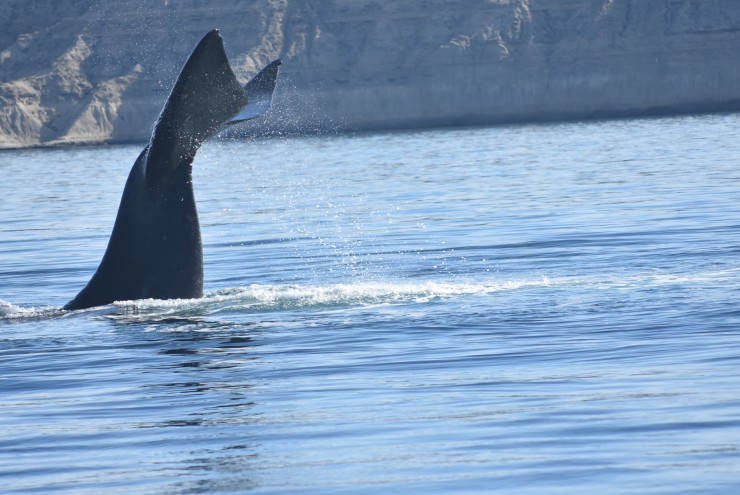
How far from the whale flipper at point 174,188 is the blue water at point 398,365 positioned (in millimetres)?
361

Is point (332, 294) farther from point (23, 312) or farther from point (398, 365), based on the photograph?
point (398, 365)

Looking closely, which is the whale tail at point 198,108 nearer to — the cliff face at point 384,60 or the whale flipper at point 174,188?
the whale flipper at point 174,188

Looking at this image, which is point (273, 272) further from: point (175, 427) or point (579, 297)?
point (175, 427)

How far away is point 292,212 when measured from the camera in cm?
2769

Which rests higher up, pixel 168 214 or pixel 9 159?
pixel 168 214

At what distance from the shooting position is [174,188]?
10.4m

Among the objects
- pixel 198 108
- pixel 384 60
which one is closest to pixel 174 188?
pixel 198 108

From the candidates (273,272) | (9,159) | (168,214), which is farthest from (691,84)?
(168,214)

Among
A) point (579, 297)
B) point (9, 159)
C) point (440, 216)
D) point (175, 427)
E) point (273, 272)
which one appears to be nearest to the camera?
point (175, 427)

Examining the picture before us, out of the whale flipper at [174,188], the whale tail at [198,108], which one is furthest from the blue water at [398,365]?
the whale tail at [198,108]

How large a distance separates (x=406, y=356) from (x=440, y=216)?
14.6 m

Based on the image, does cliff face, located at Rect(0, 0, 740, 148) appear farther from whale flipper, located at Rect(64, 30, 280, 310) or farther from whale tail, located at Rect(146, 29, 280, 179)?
whale tail, located at Rect(146, 29, 280, 179)

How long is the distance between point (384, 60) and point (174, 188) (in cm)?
8495

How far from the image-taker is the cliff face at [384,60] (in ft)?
295
